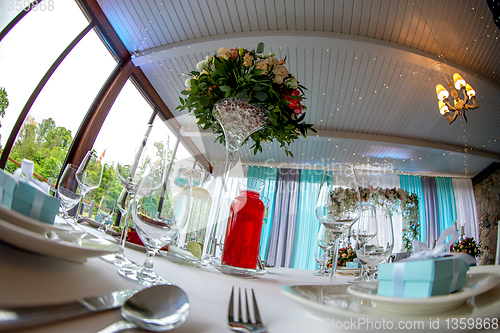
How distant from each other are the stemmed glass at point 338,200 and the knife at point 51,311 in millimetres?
586

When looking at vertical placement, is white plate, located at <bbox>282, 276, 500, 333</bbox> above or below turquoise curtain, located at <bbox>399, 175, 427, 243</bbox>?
below

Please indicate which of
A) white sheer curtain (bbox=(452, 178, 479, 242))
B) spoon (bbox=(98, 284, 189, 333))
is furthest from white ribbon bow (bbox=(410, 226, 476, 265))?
white sheer curtain (bbox=(452, 178, 479, 242))

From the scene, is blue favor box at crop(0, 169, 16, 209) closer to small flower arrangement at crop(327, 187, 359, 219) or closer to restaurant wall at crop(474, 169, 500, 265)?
small flower arrangement at crop(327, 187, 359, 219)

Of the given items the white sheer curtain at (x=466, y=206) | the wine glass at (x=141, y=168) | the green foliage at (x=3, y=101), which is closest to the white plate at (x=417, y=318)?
the wine glass at (x=141, y=168)

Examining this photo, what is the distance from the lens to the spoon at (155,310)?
0.25m

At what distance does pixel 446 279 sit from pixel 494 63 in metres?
6.02

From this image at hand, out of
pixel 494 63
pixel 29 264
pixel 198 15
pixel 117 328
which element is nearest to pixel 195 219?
pixel 29 264

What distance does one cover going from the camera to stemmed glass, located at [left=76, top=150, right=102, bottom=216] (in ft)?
3.94

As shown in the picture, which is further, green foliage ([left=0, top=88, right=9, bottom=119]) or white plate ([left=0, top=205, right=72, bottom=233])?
green foliage ([left=0, top=88, right=9, bottom=119])

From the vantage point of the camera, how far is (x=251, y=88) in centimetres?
99

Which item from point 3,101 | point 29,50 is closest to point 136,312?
point 3,101

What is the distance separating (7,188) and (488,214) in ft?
32.9

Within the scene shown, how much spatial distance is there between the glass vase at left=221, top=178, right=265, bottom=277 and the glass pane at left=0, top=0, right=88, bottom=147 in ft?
10.9

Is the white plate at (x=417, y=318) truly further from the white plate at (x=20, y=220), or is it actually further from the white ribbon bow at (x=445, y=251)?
the white plate at (x=20, y=220)
